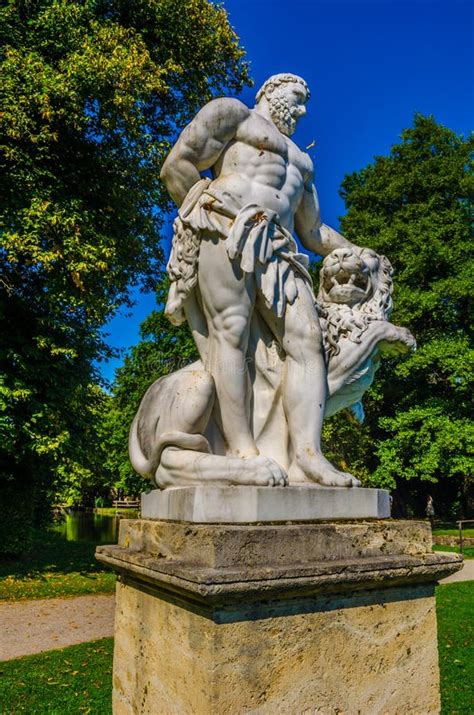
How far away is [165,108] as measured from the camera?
1422cm

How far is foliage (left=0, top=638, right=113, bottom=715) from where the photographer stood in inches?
217

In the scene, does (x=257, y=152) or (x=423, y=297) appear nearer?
(x=257, y=152)

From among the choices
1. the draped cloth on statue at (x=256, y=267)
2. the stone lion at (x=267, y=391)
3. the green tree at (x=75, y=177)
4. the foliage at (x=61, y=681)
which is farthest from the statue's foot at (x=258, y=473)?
the green tree at (x=75, y=177)

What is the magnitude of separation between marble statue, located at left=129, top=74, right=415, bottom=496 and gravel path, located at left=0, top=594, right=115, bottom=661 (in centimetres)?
560

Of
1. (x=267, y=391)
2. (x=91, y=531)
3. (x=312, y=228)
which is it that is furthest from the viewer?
(x=91, y=531)

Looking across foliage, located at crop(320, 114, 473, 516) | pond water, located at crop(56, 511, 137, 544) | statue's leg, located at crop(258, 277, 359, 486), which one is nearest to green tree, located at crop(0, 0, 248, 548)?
pond water, located at crop(56, 511, 137, 544)

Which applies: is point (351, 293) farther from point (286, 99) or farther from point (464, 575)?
point (464, 575)

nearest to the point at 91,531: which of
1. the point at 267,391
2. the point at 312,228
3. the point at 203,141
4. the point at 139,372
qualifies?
the point at 139,372

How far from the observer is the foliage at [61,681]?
5504 millimetres

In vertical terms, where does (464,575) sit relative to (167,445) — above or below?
below

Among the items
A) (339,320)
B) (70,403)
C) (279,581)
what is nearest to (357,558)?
(279,581)

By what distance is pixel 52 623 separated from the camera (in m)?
8.88

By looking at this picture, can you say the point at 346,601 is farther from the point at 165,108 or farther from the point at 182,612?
the point at 165,108

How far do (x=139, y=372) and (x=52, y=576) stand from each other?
10.6 metres
